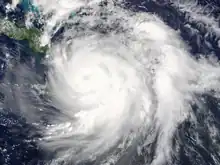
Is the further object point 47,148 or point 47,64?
point 47,64

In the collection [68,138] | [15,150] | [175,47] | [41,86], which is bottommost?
[15,150]

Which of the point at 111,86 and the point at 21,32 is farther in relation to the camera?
the point at 21,32

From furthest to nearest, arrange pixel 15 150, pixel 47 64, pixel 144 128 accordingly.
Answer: pixel 47 64
pixel 144 128
pixel 15 150

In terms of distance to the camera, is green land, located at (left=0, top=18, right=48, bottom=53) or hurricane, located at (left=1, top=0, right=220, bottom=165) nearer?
hurricane, located at (left=1, top=0, right=220, bottom=165)

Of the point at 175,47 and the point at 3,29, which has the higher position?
the point at 175,47

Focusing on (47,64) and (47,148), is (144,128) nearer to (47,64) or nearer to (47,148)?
(47,148)

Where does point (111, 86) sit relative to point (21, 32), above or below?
below

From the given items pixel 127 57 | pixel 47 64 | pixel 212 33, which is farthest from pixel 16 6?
pixel 212 33

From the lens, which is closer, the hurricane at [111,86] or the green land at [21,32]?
the hurricane at [111,86]
